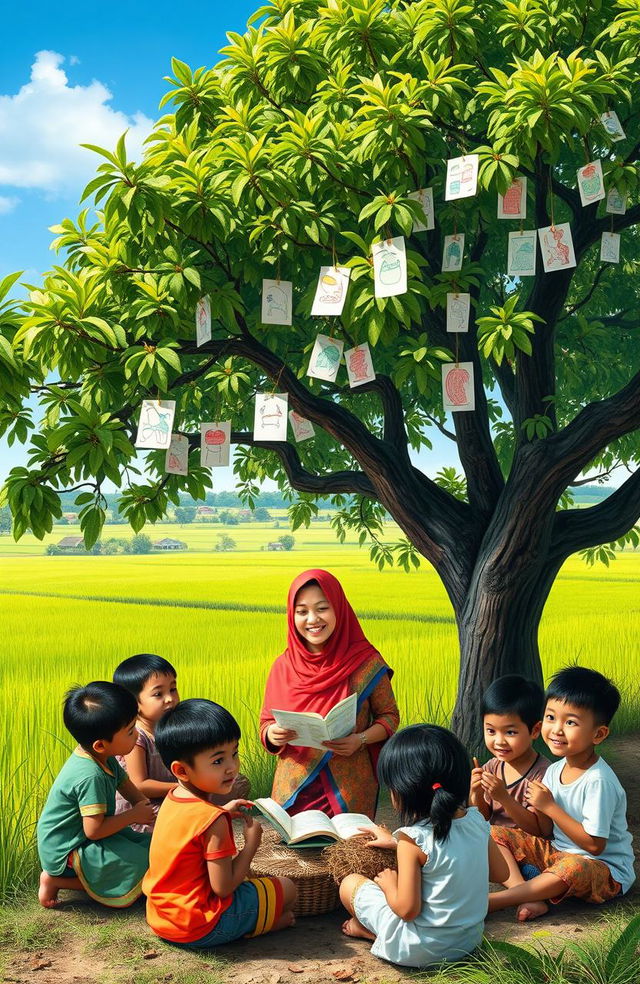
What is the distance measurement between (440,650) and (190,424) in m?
3.76

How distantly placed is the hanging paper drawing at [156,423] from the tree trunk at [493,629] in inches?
109

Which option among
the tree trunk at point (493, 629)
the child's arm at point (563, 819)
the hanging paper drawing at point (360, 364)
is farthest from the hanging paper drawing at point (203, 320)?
the child's arm at point (563, 819)

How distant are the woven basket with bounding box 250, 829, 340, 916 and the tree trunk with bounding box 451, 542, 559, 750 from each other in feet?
8.97

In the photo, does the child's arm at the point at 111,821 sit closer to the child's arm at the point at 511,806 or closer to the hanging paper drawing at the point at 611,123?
the child's arm at the point at 511,806

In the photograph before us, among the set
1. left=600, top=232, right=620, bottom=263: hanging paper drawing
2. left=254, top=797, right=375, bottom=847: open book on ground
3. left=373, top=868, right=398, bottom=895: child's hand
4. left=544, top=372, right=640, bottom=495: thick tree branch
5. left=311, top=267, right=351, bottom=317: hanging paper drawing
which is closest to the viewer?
left=373, top=868, right=398, bottom=895: child's hand

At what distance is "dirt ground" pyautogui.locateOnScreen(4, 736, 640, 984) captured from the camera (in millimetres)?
3818

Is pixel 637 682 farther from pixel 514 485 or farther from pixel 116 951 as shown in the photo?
pixel 116 951

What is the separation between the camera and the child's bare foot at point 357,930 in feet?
13.5

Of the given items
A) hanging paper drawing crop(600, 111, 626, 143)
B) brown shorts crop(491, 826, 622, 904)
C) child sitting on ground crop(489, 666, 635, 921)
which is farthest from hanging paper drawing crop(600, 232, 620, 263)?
brown shorts crop(491, 826, 622, 904)

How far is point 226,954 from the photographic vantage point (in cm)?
404

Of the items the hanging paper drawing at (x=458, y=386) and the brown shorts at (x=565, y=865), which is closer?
the brown shorts at (x=565, y=865)

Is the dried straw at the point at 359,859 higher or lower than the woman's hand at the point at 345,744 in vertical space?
lower

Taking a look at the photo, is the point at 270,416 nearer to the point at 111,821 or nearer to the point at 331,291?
the point at 331,291

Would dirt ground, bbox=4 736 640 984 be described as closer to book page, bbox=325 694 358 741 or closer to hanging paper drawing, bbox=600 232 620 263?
book page, bbox=325 694 358 741
